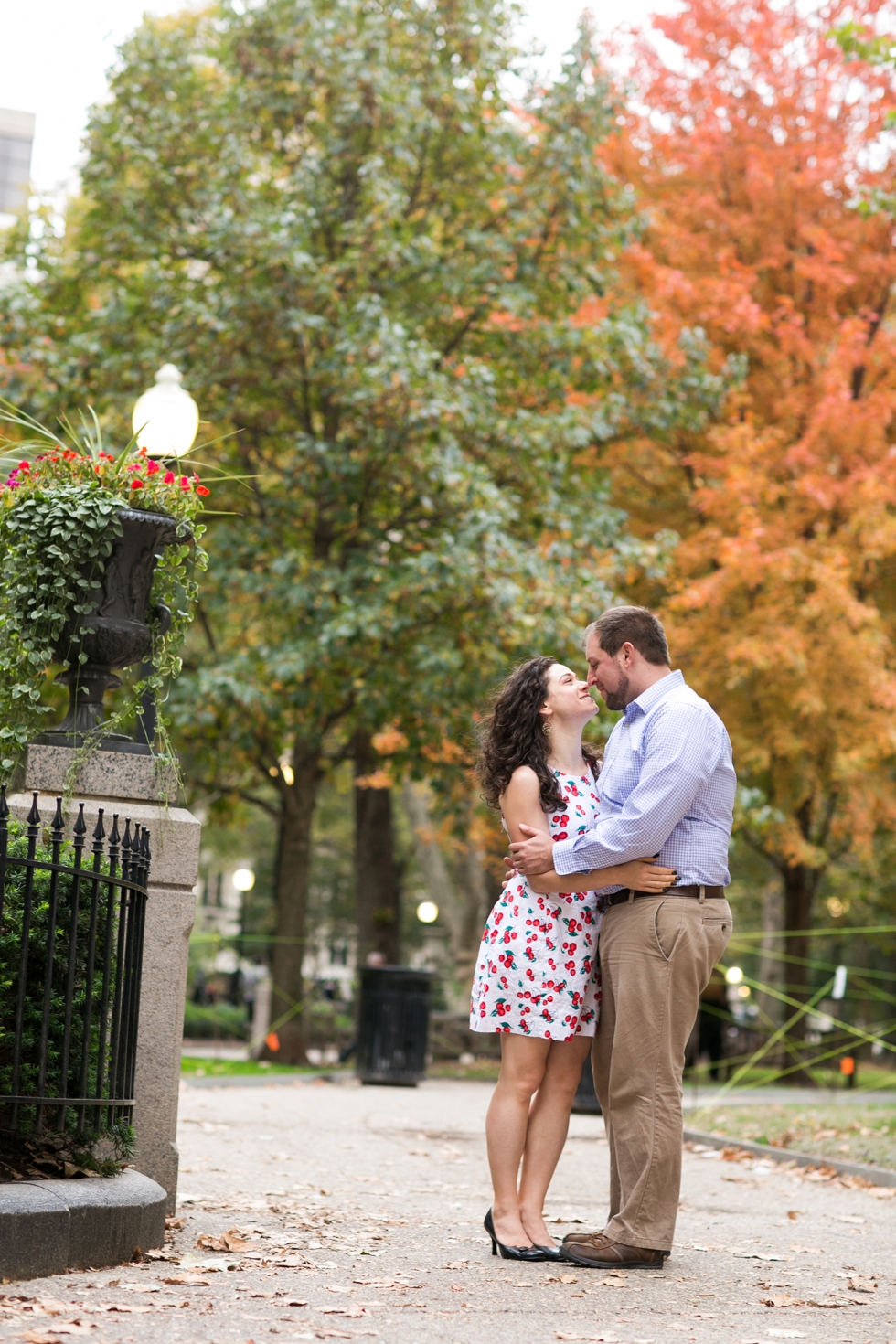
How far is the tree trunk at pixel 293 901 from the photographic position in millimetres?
16828

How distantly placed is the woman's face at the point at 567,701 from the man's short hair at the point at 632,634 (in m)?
0.17

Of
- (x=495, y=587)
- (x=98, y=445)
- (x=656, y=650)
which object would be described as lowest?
(x=656, y=650)

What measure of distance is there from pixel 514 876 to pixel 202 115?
527 inches

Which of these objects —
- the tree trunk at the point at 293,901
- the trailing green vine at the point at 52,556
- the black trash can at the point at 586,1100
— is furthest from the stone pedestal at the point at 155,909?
the tree trunk at the point at 293,901

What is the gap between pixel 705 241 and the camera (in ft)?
56.7

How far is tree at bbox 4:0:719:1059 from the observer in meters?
14.1

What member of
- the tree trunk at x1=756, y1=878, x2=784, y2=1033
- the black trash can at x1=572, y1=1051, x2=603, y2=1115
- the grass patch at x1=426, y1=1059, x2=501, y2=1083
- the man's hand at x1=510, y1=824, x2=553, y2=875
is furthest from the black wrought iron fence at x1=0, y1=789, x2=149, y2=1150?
the tree trunk at x1=756, y1=878, x2=784, y2=1033

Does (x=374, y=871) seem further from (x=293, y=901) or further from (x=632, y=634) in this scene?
(x=632, y=634)

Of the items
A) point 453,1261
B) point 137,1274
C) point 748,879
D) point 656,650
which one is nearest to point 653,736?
point 656,650

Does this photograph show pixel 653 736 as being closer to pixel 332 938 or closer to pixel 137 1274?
pixel 137 1274

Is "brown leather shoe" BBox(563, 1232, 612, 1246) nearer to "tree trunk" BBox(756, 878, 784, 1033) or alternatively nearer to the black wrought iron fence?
the black wrought iron fence

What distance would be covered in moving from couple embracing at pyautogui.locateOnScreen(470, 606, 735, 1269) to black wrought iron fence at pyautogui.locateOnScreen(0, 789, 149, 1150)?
1.23m

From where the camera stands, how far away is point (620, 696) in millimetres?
5027

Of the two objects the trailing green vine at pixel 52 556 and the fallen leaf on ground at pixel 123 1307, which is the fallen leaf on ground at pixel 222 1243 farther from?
the trailing green vine at pixel 52 556
